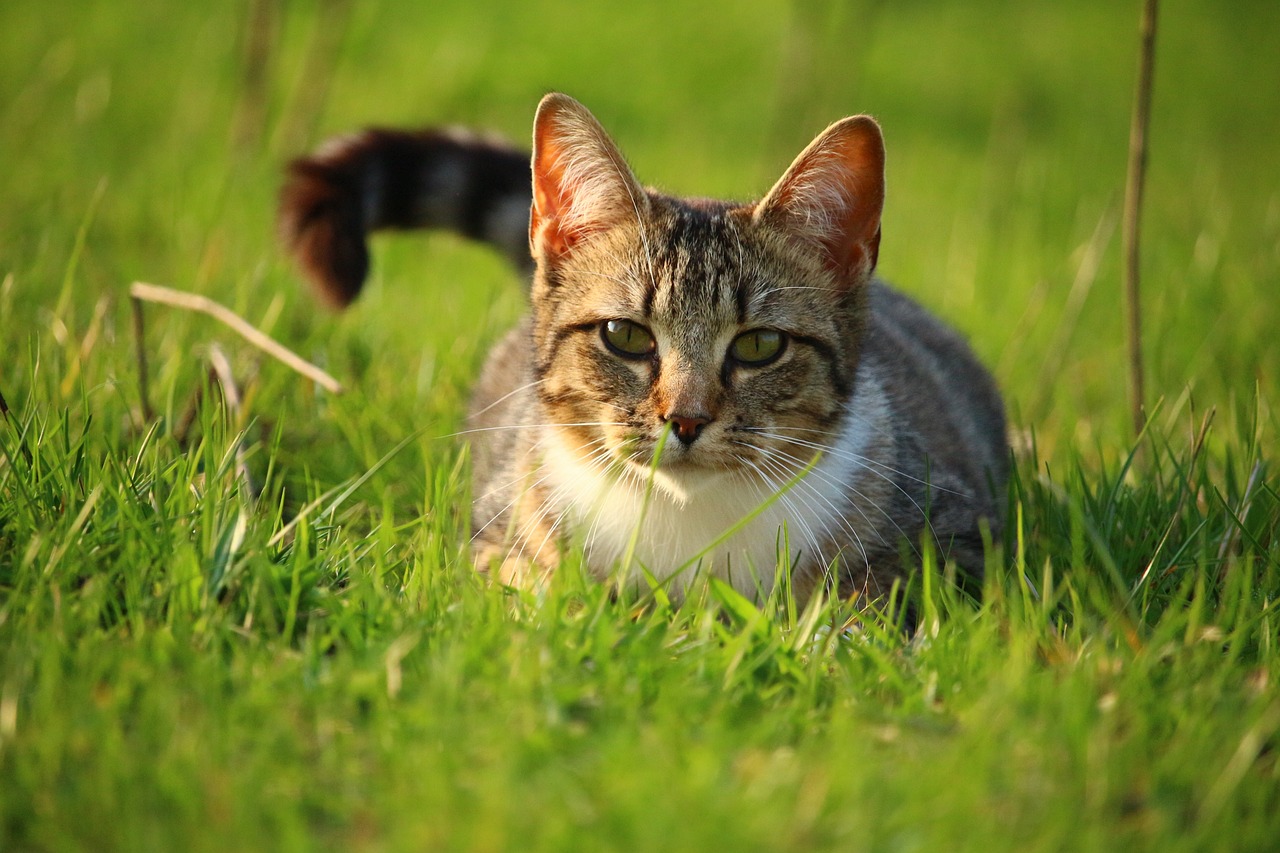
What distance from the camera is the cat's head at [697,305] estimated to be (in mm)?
2361

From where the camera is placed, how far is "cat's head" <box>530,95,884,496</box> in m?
2.36

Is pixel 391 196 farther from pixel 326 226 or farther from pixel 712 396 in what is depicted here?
pixel 712 396

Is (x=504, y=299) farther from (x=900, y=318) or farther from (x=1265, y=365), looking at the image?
(x=1265, y=365)

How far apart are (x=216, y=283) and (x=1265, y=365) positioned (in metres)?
3.79

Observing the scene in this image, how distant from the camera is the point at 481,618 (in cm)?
195

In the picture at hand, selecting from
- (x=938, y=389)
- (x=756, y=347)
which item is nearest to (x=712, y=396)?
(x=756, y=347)

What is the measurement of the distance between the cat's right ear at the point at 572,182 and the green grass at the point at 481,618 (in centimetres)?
65

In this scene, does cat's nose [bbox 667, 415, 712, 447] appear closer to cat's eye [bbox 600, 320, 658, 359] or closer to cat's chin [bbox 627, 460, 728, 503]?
cat's chin [bbox 627, 460, 728, 503]

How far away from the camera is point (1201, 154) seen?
8.10m

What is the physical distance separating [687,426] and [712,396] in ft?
0.34

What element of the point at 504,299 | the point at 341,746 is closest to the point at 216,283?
the point at 504,299

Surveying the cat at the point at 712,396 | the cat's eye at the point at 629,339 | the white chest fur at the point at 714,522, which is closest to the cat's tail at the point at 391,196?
the cat at the point at 712,396

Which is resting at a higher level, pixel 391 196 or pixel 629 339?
pixel 391 196

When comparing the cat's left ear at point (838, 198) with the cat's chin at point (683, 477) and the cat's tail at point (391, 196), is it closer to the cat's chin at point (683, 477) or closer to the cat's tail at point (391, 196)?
the cat's chin at point (683, 477)
